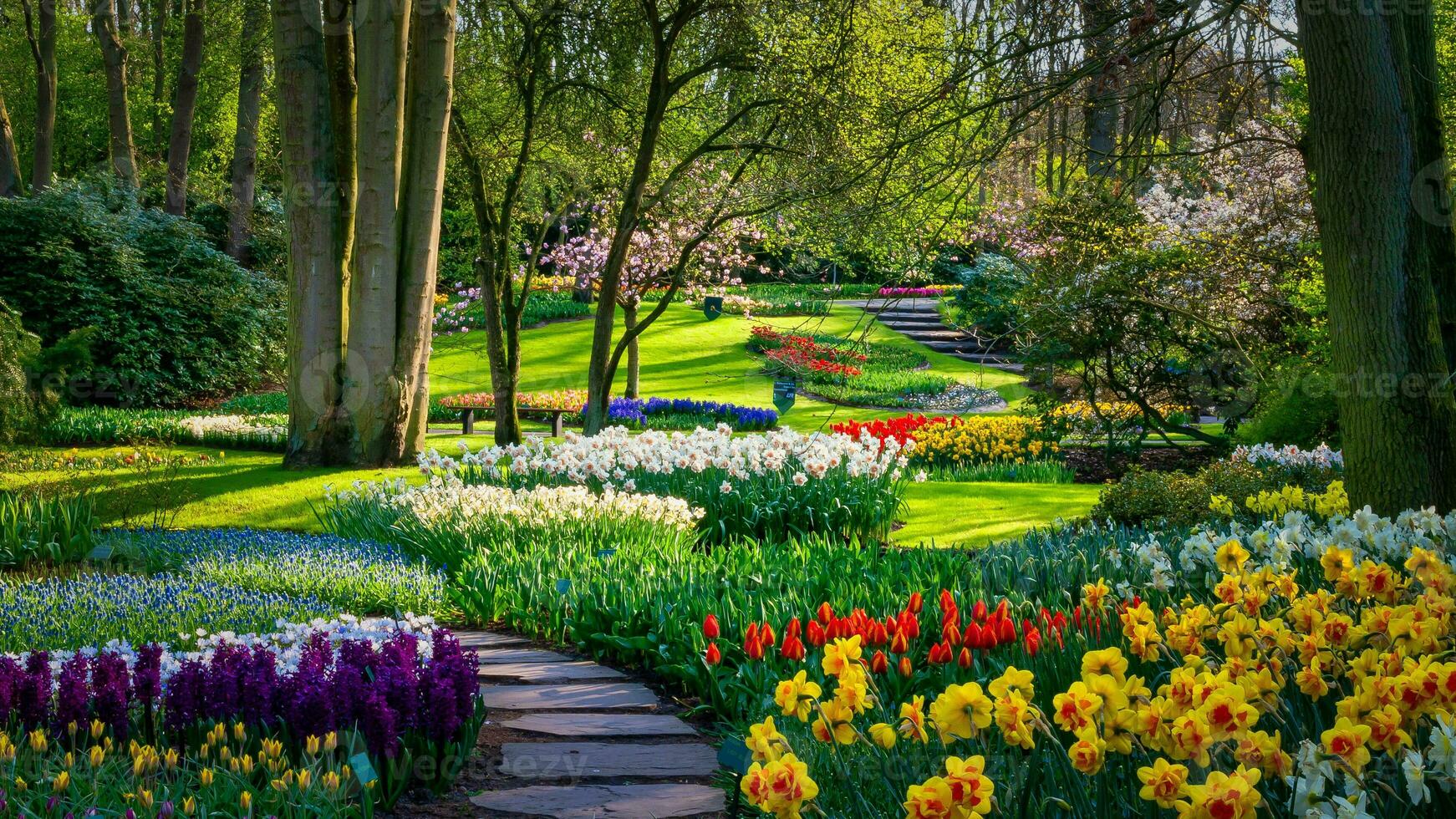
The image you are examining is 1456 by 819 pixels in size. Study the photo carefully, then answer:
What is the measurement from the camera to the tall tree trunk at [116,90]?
68.0 ft

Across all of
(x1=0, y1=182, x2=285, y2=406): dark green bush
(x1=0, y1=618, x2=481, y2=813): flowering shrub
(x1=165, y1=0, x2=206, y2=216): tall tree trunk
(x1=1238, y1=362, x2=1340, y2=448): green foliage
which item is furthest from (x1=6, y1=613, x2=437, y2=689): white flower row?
(x1=165, y1=0, x2=206, y2=216): tall tree trunk

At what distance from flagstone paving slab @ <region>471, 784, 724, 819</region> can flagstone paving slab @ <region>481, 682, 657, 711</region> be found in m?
0.78

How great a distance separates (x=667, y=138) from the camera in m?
13.8

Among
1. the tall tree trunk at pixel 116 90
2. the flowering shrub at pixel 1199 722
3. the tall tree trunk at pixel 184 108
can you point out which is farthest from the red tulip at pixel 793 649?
the tall tree trunk at pixel 116 90

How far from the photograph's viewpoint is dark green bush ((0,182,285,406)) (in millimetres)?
17312

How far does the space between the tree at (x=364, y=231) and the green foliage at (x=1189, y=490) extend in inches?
235

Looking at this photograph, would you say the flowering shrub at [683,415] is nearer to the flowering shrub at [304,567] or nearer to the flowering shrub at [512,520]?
the flowering shrub at [512,520]

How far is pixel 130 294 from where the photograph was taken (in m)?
17.8

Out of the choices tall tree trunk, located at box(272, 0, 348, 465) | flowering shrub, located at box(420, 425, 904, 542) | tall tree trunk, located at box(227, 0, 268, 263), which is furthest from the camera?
tall tree trunk, located at box(227, 0, 268, 263)

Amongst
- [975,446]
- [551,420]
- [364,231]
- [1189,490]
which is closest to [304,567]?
[364,231]

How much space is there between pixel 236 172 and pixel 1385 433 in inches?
855

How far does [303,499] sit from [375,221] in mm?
2503

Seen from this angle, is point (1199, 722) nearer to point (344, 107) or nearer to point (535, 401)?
point (344, 107)

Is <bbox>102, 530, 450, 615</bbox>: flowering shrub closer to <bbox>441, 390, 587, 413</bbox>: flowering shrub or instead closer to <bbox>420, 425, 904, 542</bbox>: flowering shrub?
<bbox>420, 425, 904, 542</bbox>: flowering shrub
